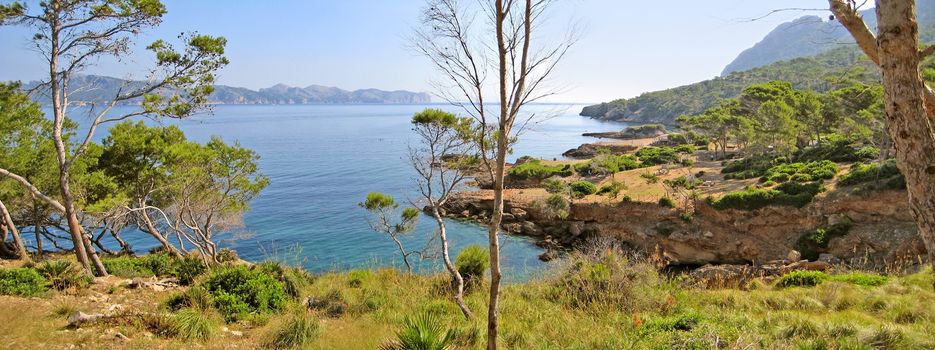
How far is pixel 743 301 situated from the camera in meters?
8.69

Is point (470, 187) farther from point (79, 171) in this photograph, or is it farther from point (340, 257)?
point (79, 171)

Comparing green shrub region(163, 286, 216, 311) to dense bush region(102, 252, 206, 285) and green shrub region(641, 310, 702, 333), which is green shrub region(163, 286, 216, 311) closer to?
dense bush region(102, 252, 206, 285)

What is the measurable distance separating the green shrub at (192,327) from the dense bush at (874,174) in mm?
29951

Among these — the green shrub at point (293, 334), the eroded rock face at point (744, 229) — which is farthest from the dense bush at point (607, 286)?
the eroded rock face at point (744, 229)

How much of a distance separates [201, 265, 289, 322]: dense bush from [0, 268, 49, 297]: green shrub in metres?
3.24

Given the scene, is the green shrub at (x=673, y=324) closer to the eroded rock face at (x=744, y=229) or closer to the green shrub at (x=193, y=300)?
the green shrub at (x=193, y=300)

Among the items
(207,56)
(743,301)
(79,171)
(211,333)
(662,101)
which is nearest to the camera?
(211,333)

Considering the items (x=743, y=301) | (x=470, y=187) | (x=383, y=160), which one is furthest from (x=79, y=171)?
(x=383, y=160)

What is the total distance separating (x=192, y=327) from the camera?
7.07 meters

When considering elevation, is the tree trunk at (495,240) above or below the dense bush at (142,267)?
above

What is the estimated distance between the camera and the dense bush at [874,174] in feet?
77.0

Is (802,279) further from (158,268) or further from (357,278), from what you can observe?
(158,268)

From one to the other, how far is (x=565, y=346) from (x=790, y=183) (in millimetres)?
27918

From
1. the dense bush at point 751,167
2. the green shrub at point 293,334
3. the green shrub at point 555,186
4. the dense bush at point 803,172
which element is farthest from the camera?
the green shrub at point 555,186
